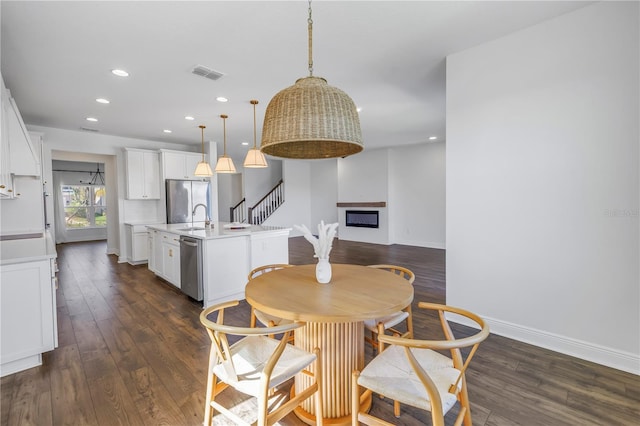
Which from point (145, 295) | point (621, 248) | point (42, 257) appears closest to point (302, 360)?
point (42, 257)

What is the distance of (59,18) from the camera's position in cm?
220

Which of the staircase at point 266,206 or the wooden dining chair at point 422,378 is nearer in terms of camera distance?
the wooden dining chair at point 422,378

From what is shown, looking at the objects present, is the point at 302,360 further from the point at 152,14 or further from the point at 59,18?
the point at 59,18

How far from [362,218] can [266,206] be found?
3253 mm

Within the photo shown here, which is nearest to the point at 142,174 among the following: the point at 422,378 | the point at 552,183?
the point at 422,378

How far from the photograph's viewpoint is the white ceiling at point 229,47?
2150mm

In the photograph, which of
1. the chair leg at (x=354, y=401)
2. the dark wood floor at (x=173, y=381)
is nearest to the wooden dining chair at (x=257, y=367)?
the chair leg at (x=354, y=401)

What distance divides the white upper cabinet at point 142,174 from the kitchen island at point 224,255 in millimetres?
2042

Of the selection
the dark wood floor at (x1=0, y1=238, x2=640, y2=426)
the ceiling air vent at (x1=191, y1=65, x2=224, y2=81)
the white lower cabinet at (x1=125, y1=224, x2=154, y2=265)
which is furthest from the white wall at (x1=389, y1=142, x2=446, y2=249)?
the white lower cabinet at (x1=125, y1=224, x2=154, y2=265)

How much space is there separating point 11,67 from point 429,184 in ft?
25.0

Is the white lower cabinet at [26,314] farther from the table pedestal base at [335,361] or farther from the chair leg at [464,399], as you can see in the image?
the chair leg at [464,399]

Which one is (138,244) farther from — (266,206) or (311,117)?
(311,117)

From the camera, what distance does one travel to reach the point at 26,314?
225 cm

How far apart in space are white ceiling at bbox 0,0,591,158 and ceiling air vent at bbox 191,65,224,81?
9cm
